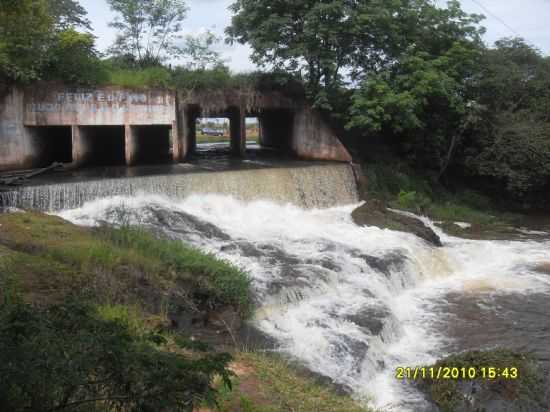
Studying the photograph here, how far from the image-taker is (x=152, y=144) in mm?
21344

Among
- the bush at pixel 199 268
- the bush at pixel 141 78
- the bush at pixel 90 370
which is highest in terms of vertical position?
the bush at pixel 141 78

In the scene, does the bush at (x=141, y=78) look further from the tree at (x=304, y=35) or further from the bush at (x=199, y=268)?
the bush at (x=199, y=268)

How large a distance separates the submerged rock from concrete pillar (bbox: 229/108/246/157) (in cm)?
630

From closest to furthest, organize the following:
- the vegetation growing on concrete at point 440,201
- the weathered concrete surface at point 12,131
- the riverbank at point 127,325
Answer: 1. the riverbank at point 127,325
2. the weathered concrete surface at point 12,131
3. the vegetation growing on concrete at point 440,201

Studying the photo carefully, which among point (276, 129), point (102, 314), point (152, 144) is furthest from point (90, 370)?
point (276, 129)

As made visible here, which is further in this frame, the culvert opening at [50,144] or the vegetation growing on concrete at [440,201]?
the culvert opening at [50,144]

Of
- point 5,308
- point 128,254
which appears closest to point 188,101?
point 128,254

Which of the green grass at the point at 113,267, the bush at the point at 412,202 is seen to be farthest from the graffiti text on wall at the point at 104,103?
the bush at the point at 412,202

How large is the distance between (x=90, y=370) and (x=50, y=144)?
16.0 metres

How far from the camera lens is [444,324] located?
316 inches

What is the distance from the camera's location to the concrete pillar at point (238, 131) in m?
18.6

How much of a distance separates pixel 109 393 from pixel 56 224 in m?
6.86

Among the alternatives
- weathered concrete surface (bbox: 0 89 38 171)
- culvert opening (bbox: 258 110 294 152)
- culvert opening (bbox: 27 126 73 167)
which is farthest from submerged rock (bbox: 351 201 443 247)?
culvert opening (bbox: 27 126 73 167)

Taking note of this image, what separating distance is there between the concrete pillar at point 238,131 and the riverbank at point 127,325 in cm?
864
